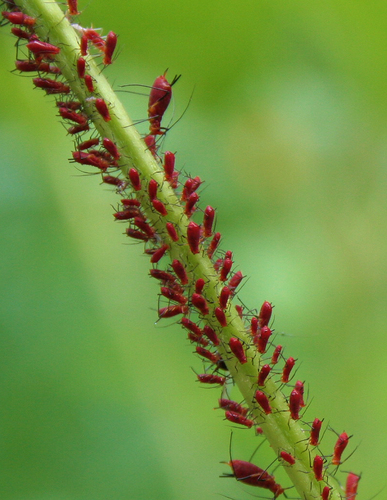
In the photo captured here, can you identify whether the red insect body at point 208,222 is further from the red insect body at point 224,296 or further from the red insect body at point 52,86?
the red insect body at point 52,86

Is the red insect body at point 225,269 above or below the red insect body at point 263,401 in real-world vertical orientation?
above

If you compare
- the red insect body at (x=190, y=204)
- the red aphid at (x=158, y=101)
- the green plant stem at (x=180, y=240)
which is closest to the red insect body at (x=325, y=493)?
the green plant stem at (x=180, y=240)

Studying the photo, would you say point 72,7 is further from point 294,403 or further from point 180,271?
point 294,403

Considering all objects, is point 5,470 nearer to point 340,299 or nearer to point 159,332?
point 159,332

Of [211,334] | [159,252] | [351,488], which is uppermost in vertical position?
[159,252]

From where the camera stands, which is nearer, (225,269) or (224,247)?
(225,269)

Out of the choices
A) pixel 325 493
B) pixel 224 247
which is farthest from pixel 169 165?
pixel 224 247
